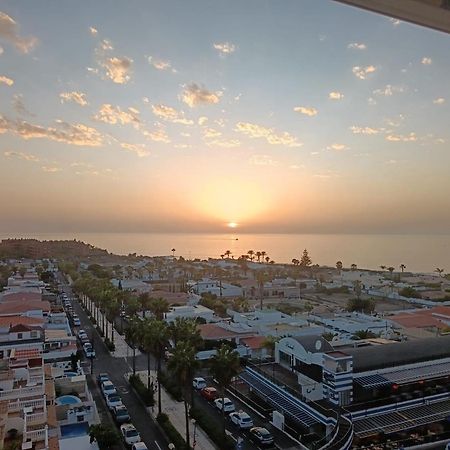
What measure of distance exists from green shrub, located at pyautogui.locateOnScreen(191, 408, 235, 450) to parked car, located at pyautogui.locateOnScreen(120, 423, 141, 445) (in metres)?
2.37

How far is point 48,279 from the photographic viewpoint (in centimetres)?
6041

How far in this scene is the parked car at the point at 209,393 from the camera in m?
20.4

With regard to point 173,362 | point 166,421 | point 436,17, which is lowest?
point 166,421

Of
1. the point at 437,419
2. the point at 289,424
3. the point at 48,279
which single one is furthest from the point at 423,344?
the point at 48,279

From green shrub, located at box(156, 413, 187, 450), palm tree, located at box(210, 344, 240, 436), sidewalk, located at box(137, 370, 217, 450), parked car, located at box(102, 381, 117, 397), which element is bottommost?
sidewalk, located at box(137, 370, 217, 450)

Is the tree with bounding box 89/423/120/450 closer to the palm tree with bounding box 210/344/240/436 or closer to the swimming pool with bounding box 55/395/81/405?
the swimming pool with bounding box 55/395/81/405

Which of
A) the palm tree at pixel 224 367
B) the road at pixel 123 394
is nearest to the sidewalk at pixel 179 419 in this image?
the road at pixel 123 394

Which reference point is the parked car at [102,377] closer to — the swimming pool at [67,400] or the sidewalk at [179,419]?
the sidewalk at [179,419]

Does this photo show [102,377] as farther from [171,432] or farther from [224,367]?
[224,367]

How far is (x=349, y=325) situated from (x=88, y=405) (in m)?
21.1

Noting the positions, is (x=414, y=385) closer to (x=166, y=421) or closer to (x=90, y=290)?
(x=166, y=421)

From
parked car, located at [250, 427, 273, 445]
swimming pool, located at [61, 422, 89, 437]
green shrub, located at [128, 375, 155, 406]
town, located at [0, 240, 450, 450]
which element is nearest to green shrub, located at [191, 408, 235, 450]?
town, located at [0, 240, 450, 450]

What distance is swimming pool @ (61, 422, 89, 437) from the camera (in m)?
15.9

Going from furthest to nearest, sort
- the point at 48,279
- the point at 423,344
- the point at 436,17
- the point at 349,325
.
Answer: the point at 48,279, the point at 349,325, the point at 423,344, the point at 436,17
